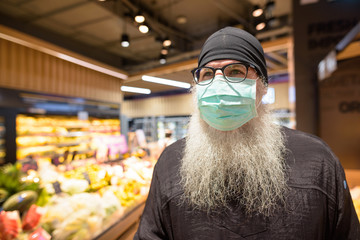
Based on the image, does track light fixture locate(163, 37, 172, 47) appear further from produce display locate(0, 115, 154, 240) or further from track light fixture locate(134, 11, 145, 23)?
produce display locate(0, 115, 154, 240)

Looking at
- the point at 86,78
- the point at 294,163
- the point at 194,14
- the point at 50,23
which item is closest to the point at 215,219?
the point at 294,163

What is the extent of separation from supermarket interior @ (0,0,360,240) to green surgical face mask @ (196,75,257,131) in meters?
0.26

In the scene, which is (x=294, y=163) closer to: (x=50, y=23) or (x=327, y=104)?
(x=327, y=104)

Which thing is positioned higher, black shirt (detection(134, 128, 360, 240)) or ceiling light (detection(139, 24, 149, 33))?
ceiling light (detection(139, 24, 149, 33))

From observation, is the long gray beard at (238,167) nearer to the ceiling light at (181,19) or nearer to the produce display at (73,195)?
→ the produce display at (73,195)

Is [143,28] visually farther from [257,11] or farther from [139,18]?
[257,11]

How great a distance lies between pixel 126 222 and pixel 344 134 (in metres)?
2.78

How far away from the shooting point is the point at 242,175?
37.7 inches

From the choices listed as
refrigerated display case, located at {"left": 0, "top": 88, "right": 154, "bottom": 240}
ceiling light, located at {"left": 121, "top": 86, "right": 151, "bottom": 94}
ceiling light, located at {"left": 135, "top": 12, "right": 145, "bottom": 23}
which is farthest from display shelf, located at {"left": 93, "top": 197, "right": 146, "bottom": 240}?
ceiling light, located at {"left": 135, "top": 12, "right": 145, "bottom": 23}

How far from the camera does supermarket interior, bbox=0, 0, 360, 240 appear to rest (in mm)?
1471

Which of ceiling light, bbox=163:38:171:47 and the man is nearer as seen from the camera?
the man

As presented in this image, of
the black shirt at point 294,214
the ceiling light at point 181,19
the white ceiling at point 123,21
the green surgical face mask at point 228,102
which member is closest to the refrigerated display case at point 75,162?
the black shirt at point 294,214

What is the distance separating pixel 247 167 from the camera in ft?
3.12

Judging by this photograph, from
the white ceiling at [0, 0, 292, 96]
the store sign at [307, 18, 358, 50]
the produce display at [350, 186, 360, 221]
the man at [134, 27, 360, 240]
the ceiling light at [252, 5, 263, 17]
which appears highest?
the white ceiling at [0, 0, 292, 96]
